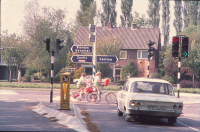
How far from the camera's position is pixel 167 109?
9773 millimetres

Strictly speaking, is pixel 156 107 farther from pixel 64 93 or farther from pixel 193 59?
pixel 193 59

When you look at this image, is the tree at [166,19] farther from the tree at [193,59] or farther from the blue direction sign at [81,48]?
the blue direction sign at [81,48]

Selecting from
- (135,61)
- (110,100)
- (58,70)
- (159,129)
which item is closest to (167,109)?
(159,129)

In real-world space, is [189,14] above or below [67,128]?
above

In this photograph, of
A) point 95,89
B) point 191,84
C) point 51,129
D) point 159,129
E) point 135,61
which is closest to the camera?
point 51,129

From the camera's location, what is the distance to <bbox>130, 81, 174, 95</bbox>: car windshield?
10867 millimetres

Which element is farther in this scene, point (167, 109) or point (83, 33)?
point (83, 33)

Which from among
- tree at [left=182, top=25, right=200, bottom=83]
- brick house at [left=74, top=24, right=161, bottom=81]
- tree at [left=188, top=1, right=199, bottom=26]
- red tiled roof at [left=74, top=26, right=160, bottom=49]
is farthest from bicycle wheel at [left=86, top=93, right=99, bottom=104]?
red tiled roof at [left=74, top=26, right=160, bottom=49]

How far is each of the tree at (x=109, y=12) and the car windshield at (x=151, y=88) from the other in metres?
31.7

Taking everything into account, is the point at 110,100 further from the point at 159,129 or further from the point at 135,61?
the point at 135,61

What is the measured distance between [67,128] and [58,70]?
3802 centimetres

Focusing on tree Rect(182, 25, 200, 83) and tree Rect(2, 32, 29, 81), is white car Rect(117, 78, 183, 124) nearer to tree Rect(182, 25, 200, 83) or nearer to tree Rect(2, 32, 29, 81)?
tree Rect(182, 25, 200, 83)

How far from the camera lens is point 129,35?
53.3 meters

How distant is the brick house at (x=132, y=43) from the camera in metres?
50.6
